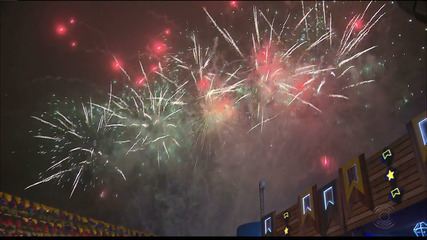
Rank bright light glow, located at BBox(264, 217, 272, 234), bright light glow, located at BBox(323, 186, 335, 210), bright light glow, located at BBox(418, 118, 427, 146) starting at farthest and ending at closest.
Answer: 1. bright light glow, located at BBox(264, 217, 272, 234)
2. bright light glow, located at BBox(323, 186, 335, 210)
3. bright light glow, located at BBox(418, 118, 427, 146)

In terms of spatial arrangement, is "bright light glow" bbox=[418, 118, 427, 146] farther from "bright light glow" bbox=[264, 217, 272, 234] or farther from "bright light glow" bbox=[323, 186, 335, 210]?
"bright light glow" bbox=[264, 217, 272, 234]

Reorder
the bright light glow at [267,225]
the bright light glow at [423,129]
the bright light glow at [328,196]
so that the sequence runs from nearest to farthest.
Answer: the bright light glow at [423,129] → the bright light glow at [328,196] → the bright light glow at [267,225]

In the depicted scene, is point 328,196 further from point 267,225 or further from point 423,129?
point 267,225

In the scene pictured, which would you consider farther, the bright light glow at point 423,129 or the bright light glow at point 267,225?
the bright light glow at point 267,225

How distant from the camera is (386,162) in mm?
14984

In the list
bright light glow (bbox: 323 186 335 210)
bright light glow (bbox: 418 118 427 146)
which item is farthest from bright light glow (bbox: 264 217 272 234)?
bright light glow (bbox: 418 118 427 146)

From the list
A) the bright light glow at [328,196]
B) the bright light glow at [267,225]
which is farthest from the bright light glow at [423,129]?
the bright light glow at [267,225]

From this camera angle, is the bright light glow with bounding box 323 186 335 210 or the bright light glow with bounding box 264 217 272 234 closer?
the bright light glow with bounding box 323 186 335 210

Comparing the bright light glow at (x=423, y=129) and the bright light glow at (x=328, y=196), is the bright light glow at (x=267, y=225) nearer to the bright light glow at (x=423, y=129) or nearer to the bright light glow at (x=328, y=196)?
the bright light glow at (x=328, y=196)

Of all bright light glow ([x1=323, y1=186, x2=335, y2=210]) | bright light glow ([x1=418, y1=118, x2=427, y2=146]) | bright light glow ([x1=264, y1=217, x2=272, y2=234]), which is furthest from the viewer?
bright light glow ([x1=264, y1=217, x2=272, y2=234])

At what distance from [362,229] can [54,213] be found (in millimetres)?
19025

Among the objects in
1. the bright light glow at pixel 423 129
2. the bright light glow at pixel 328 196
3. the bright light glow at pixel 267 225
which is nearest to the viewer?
the bright light glow at pixel 423 129

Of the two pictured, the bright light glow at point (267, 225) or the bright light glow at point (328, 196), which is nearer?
the bright light glow at point (328, 196)

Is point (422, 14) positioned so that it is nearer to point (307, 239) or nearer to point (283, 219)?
point (307, 239)
